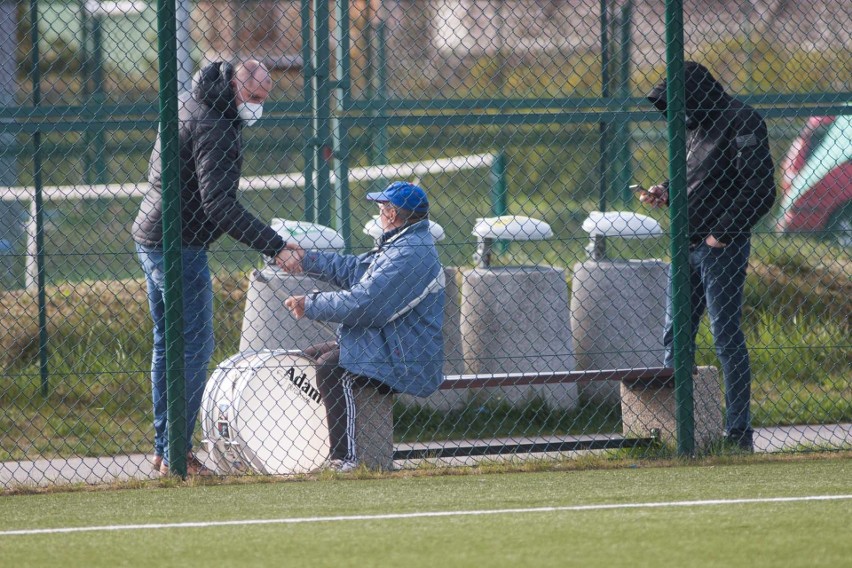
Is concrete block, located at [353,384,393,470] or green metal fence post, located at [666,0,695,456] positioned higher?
green metal fence post, located at [666,0,695,456]

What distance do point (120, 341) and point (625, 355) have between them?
3.17 meters

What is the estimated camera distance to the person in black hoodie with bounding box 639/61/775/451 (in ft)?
19.6

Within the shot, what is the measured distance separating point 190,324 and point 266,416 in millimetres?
543

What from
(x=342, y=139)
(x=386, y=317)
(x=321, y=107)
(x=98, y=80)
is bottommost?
(x=386, y=317)

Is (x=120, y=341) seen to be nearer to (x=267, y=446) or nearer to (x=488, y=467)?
(x=267, y=446)

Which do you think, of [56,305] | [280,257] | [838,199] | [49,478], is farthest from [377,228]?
[838,199]

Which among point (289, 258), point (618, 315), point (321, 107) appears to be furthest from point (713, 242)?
point (321, 107)

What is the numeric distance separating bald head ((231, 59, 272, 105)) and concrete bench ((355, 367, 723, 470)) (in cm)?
140

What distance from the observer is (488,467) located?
5.73 meters

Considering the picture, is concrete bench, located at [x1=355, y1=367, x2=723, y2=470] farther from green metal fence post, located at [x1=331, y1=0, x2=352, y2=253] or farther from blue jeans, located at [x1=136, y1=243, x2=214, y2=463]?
green metal fence post, located at [x1=331, y1=0, x2=352, y2=253]

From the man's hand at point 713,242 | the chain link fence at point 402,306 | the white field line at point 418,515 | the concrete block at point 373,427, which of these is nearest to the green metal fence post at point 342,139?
the chain link fence at point 402,306

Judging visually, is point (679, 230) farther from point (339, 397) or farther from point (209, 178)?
point (209, 178)

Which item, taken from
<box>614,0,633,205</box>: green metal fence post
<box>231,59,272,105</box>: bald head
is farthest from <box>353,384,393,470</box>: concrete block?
<box>614,0,633,205</box>: green metal fence post

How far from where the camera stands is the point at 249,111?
573 centimetres
